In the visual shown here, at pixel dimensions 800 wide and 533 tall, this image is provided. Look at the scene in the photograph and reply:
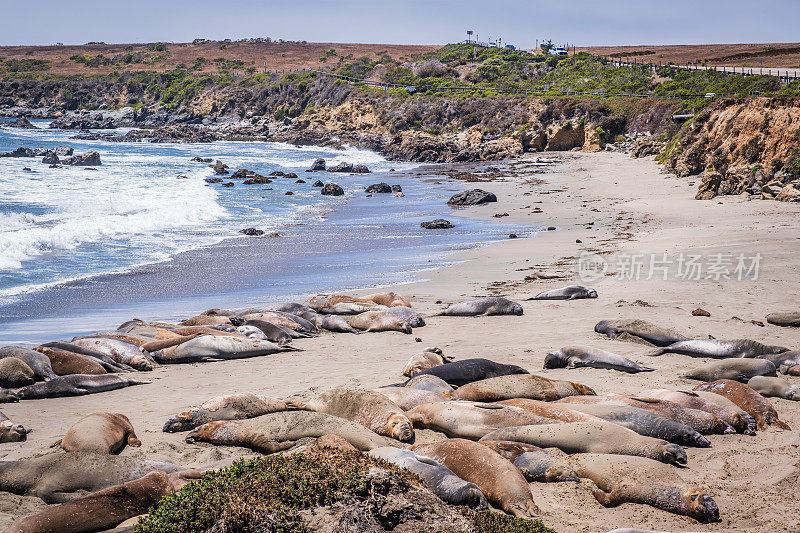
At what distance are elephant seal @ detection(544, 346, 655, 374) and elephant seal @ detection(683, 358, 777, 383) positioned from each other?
59 cm

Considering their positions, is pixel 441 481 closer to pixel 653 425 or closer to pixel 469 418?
pixel 469 418

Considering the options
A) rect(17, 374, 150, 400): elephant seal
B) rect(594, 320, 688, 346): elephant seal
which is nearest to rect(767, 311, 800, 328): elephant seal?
rect(594, 320, 688, 346): elephant seal

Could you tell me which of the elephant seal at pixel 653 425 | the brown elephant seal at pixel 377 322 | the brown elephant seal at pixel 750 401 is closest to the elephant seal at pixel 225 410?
the elephant seal at pixel 653 425

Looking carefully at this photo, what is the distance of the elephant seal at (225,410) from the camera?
20.4ft

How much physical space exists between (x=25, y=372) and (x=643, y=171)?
31.1 metres

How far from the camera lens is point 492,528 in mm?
3537

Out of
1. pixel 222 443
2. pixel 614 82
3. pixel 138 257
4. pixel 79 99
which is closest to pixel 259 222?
pixel 138 257

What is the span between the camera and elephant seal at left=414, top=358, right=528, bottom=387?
7.38m

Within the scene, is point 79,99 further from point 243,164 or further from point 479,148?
point 479,148

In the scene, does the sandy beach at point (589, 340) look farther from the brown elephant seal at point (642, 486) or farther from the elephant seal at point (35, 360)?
the elephant seal at point (35, 360)

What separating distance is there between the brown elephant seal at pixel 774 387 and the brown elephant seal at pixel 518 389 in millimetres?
1945

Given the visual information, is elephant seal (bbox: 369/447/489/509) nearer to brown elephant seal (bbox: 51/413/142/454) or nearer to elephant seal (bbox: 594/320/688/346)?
brown elephant seal (bbox: 51/413/142/454)

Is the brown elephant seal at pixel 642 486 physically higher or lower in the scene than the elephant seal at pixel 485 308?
higher

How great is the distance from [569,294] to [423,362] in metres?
5.17
